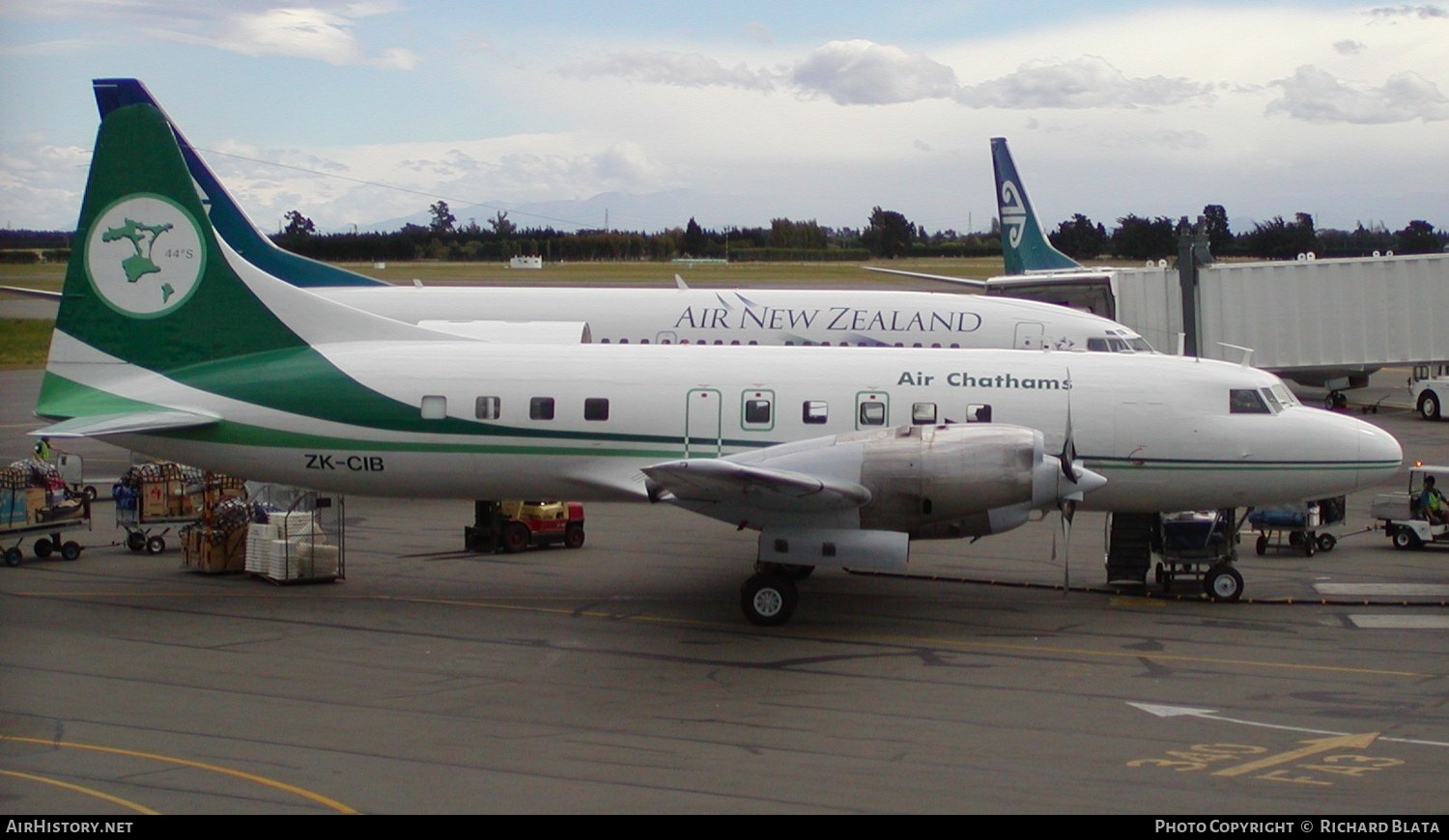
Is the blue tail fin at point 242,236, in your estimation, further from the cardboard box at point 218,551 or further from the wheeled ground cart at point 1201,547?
the wheeled ground cart at point 1201,547

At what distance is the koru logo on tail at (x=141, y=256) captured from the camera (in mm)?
19531

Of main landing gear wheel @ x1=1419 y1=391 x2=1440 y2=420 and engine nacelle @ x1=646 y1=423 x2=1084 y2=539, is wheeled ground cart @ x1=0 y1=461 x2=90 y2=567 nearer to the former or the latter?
engine nacelle @ x1=646 y1=423 x2=1084 y2=539

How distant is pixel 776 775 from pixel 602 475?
802cm

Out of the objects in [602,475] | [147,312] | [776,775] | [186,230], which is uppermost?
[186,230]

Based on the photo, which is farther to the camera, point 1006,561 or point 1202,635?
point 1006,561

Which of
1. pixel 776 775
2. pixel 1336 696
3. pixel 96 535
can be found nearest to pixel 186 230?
pixel 96 535

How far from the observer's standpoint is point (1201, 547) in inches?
739

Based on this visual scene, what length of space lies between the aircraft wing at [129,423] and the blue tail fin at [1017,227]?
37.4 meters

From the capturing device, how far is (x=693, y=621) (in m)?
17.3

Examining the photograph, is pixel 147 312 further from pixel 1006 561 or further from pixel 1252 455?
pixel 1252 455

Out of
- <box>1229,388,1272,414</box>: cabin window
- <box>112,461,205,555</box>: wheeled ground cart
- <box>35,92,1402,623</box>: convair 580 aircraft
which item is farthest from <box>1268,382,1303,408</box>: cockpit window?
<box>112,461,205,555</box>: wheeled ground cart

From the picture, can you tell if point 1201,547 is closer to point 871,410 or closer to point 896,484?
point 871,410
